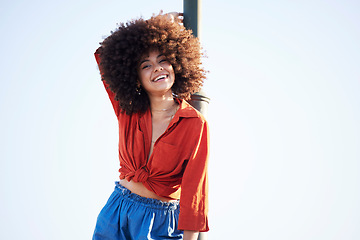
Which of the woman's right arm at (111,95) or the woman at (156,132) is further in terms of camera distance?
the woman's right arm at (111,95)

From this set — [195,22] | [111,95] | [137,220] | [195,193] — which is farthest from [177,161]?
[195,22]

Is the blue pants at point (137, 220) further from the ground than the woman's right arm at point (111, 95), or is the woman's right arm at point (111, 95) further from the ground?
the woman's right arm at point (111, 95)

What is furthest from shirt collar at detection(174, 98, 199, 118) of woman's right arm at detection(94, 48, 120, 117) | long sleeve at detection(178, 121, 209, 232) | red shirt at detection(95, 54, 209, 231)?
woman's right arm at detection(94, 48, 120, 117)

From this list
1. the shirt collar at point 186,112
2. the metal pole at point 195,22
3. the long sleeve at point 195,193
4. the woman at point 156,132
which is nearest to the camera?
the long sleeve at point 195,193

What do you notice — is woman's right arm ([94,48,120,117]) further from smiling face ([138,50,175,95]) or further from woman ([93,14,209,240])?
smiling face ([138,50,175,95])

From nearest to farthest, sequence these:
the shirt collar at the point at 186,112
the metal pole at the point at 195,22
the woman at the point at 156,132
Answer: the woman at the point at 156,132
the shirt collar at the point at 186,112
the metal pole at the point at 195,22

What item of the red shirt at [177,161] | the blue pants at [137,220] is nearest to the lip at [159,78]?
the red shirt at [177,161]

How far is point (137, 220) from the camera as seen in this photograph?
293 centimetres

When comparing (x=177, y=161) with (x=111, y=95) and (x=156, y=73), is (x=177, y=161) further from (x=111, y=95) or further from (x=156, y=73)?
(x=111, y=95)

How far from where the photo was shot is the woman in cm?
286

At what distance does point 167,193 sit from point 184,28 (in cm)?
127

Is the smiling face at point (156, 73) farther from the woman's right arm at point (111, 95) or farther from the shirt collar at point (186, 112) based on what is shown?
the woman's right arm at point (111, 95)

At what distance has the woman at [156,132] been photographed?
286 cm

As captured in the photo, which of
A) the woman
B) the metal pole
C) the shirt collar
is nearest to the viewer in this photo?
the woman
